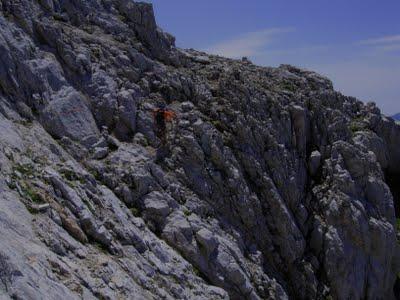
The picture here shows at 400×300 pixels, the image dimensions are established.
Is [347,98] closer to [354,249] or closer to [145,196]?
[354,249]

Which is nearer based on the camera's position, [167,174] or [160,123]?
[167,174]

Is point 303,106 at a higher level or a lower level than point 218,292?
higher

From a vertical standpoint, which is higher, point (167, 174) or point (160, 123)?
point (160, 123)

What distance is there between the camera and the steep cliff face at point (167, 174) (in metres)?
16.2

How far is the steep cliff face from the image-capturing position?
16.2 metres

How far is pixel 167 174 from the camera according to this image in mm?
24406

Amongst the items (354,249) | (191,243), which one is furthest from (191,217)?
(354,249)

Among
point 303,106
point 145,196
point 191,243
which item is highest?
point 303,106

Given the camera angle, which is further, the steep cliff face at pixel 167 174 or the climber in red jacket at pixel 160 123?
the climber in red jacket at pixel 160 123

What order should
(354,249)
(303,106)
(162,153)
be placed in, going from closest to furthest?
(162,153)
(354,249)
(303,106)

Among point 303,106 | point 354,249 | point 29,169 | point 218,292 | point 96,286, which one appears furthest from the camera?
point 303,106

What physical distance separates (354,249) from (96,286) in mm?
20186

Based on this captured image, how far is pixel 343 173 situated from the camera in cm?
3238

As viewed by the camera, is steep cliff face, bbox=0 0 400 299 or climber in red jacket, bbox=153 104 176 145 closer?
steep cliff face, bbox=0 0 400 299
